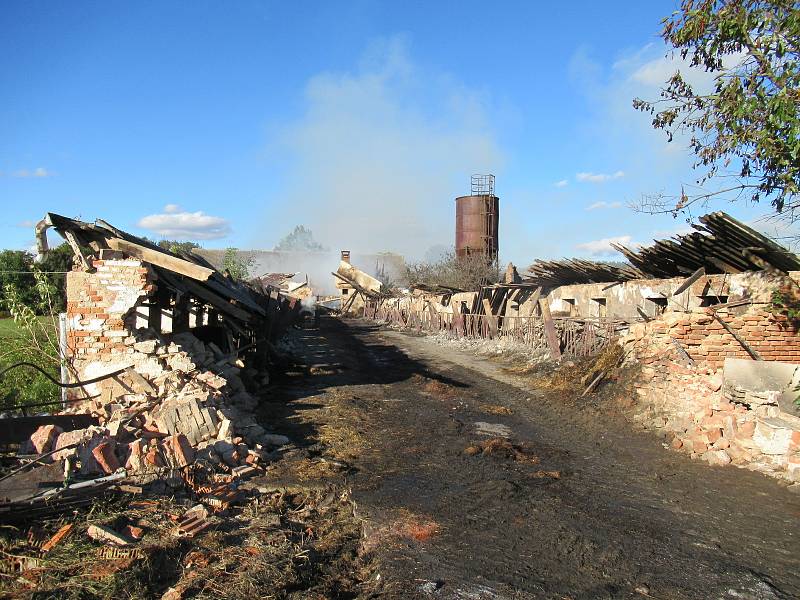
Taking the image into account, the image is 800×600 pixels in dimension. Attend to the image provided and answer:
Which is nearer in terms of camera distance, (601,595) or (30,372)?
(601,595)


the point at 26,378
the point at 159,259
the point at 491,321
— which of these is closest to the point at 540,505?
the point at 159,259

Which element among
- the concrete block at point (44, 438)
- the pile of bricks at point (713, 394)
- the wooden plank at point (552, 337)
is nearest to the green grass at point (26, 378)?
the concrete block at point (44, 438)

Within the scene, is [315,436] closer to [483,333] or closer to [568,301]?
[568,301]

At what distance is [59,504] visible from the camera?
4543 millimetres

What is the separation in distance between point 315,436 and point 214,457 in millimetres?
1912

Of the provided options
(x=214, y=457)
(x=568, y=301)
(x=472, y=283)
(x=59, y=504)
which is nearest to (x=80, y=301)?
(x=214, y=457)

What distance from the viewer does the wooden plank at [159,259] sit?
7725 mm

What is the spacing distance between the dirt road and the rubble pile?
83 centimetres

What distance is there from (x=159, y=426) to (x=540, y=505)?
4.43 metres

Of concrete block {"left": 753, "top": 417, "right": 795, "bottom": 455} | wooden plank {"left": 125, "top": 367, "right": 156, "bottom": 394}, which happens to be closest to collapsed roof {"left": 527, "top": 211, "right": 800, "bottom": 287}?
concrete block {"left": 753, "top": 417, "right": 795, "bottom": 455}

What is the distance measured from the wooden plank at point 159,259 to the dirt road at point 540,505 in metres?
2.67

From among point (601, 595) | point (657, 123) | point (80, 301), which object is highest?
point (657, 123)

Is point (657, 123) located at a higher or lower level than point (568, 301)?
higher

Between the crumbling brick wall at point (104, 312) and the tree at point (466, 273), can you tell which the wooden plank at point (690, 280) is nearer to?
the crumbling brick wall at point (104, 312)
